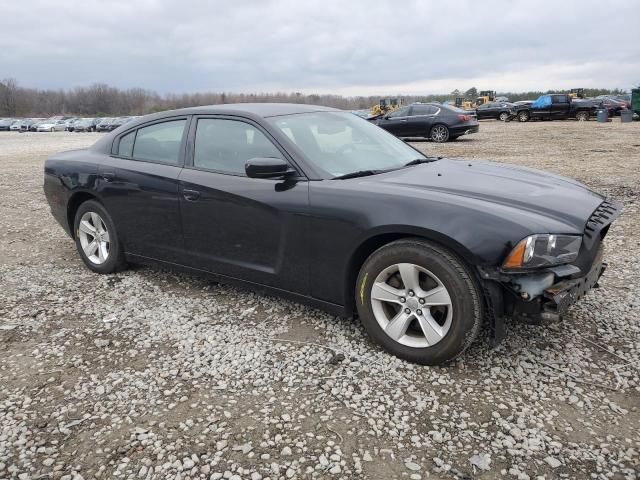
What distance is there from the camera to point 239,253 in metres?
3.66

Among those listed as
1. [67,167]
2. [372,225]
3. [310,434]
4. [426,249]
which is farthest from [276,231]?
[67,167]

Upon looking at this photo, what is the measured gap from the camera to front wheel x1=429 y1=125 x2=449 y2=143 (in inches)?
692

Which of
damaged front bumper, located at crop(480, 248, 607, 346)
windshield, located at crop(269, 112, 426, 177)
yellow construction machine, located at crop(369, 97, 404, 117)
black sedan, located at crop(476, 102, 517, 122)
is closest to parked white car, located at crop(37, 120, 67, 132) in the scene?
yellow construction machine, located at crop(369, 97, 404, 117)

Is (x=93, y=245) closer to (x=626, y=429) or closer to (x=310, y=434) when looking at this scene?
(x=310, y=434)

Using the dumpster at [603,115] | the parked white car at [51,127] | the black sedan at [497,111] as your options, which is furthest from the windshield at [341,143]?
the parked white car at [51,127]

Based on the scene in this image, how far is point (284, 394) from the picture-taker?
2.79m

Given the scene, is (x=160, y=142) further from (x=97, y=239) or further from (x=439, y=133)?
(x=439, y=133)

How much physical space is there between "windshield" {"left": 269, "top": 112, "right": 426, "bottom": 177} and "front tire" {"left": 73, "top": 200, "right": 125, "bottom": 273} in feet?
6.41

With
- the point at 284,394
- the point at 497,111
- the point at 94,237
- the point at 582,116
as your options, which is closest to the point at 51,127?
the point at 497,111

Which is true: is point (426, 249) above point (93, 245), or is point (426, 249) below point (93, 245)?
above

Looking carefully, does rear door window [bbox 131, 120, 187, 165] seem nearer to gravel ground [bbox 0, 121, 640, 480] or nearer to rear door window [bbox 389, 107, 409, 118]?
gravel ground [bbox 0, 121, 640, 480]

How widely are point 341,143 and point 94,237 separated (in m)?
2.58

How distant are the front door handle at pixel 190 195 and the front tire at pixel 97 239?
1.07 meters

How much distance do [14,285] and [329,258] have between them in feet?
10.2
